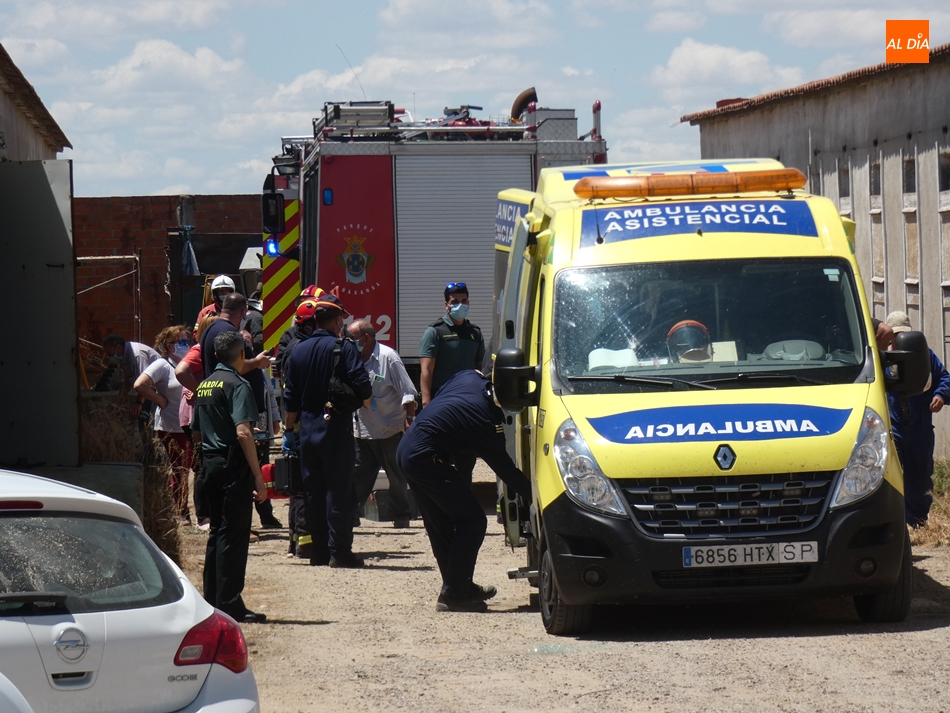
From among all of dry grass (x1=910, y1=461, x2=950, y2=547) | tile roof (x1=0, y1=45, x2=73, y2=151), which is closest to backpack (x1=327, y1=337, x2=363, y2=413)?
tile roof (x1=0, y1=45, x2=73, y2=151)

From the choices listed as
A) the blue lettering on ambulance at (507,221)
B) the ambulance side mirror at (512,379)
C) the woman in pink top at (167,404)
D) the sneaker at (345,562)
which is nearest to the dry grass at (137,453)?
the woman in pink top at (167,404)

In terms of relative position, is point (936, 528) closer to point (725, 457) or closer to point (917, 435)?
point (917, 435)

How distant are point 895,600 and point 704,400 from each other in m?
1.42

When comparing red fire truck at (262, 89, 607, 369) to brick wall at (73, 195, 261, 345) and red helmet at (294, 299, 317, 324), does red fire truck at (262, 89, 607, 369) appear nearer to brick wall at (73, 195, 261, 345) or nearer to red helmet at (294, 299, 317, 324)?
red helmet at (294, 299, 317, 324)

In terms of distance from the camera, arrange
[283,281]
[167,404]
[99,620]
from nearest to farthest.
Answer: [99,620], [167,404], [283,281]

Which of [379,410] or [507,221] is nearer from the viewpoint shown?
[507,221]

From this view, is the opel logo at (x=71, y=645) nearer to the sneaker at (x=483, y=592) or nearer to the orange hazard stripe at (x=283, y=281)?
the sneaker at (x=483, y=592)

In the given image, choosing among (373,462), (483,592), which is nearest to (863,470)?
(483,592)

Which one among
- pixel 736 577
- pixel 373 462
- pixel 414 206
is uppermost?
pixel 414 206

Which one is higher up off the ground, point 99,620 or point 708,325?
point 708,325

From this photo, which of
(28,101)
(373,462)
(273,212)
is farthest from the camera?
(273,212)

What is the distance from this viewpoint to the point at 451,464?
859cm

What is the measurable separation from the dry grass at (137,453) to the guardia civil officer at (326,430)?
99cm

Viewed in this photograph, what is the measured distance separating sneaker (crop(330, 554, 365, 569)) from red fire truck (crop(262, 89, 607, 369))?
11.3 ft
